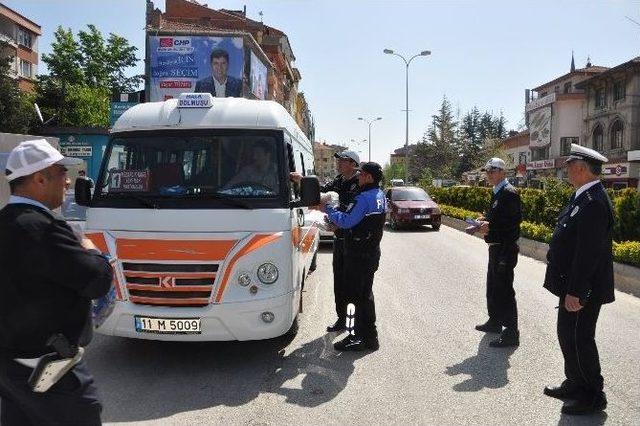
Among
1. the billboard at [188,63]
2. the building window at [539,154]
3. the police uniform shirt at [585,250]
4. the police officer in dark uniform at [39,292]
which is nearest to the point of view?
the police officer in dark uniform at [39,292]

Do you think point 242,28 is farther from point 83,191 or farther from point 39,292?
point 39,292

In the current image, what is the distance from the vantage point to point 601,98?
50844mm

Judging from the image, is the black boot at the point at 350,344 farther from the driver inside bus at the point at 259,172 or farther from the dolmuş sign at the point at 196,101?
the dolmuş sign at the point at 196,101

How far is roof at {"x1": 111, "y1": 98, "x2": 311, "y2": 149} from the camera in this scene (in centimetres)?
558

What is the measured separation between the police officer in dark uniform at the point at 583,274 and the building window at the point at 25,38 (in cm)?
5800

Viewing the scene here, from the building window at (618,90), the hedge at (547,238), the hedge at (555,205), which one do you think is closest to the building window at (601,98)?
the building window at (618,90)

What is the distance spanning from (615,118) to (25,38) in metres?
A: 53.7

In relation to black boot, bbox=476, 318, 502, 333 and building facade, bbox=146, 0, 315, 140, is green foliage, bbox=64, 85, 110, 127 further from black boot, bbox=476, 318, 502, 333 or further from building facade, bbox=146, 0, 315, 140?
black boot, bbox=476, 318, 502, 333

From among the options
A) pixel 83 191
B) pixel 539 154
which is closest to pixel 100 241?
pixel 83 191

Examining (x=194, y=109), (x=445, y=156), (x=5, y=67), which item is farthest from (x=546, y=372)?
(x=445, y=156)

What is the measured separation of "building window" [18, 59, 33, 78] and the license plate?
5506 centimetres

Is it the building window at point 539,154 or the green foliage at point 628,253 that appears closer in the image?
the green foliage at point 628,253

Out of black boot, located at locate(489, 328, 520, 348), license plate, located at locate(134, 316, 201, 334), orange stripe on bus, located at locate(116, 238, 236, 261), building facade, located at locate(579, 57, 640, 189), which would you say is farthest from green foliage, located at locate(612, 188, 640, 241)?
building facade, located at locate(579, 57, 640, 189)

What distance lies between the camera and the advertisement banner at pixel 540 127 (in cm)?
6059
